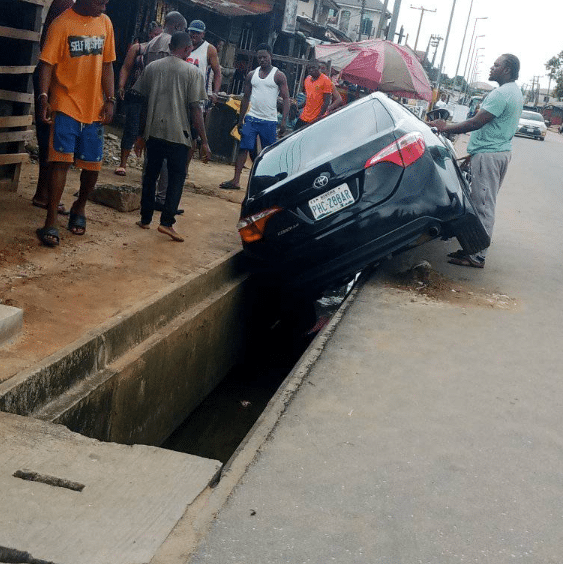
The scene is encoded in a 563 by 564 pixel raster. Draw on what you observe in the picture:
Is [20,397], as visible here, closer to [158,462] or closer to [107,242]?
[158,462]

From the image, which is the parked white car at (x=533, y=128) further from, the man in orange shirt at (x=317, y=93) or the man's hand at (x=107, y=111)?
the man's hand at (x=107, y=111)

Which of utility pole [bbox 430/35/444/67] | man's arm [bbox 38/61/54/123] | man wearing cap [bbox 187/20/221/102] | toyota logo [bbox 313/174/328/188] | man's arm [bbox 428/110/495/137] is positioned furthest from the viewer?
utility pole [bbox 430/35/444/67]

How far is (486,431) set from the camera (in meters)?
4.13

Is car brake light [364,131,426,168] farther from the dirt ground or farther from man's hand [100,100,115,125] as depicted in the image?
man's hand [100,100,115,125]

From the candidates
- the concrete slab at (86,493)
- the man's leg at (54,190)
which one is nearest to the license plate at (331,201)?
the man's leg at (54,190)

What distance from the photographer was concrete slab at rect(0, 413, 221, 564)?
2674 mm

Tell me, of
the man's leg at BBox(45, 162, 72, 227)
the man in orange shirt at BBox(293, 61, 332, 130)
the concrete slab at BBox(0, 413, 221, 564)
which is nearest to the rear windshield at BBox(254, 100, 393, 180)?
the man's leg at BBox(45, 162, 72, 227)

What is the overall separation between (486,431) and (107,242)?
372 cm

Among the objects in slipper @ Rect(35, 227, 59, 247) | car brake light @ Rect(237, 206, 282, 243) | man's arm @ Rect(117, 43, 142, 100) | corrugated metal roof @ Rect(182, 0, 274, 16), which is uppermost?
corrugated metal roof @ Rect(182, 0, 274, 16)

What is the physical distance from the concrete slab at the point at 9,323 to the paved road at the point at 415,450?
149cm

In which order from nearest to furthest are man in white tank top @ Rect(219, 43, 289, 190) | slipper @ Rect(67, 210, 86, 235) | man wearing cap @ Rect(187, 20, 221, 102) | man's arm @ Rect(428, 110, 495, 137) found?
slipper @ Rect(67, 210, 86, 235) → man's arm @ Rect(428, 110, 495, 137) → man wearing cap @ Rect(187, 20, 221, 102) → man in white tank top @ Rect(219, 43, 289, 190)

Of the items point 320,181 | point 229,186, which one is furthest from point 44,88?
point 229,186

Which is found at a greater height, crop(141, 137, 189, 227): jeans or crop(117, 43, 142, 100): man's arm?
crop(117, 43, 142, 100): man's arm

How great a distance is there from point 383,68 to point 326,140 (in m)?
11.1
